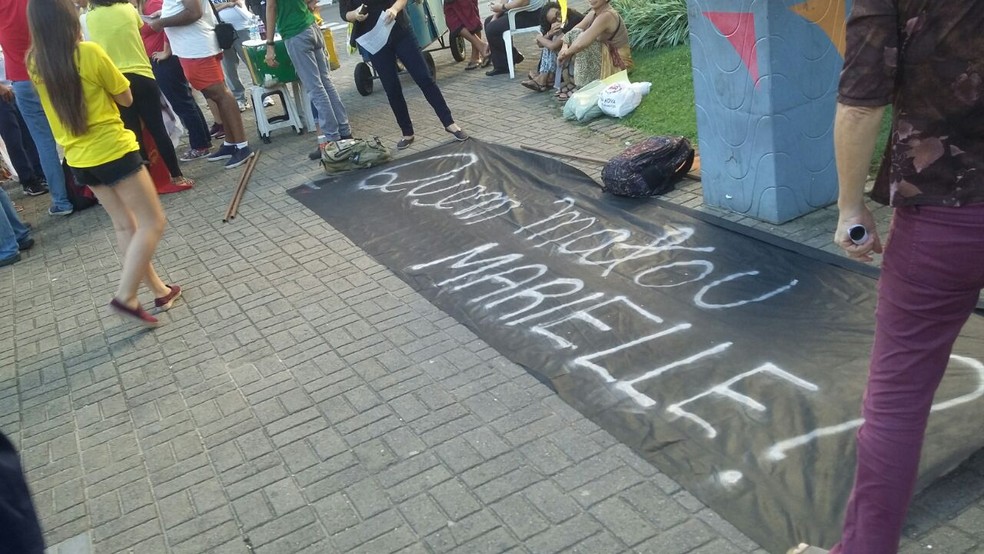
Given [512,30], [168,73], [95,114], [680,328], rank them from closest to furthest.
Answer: [680,328]
[95,114]
[168,73]
[512,30]

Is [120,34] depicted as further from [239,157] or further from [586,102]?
[586,102]

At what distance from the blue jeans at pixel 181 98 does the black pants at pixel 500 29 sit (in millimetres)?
3333

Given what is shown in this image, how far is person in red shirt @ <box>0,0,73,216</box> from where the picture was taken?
6.86 meters

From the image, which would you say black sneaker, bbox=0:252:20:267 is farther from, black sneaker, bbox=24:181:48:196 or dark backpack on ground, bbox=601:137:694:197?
dark backpack on ground, bbox=601:137:694:197

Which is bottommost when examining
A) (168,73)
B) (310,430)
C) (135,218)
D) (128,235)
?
(310,430)

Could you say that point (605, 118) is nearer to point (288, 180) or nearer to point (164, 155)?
point (288, 180)

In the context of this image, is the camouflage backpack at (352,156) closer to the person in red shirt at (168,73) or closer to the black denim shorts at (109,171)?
the person in red shirt at (168,73)

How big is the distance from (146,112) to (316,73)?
149 cm

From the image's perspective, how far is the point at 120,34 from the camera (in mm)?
6938

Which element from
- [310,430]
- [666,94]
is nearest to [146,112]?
[666,94]

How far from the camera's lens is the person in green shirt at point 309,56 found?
7.57m

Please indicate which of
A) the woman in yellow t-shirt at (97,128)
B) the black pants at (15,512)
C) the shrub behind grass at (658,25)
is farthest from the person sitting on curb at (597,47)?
the black pants at (15,512)

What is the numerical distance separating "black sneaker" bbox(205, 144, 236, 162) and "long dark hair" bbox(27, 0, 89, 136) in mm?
3720

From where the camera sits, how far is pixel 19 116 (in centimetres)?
820
